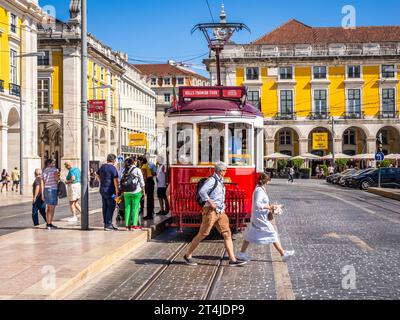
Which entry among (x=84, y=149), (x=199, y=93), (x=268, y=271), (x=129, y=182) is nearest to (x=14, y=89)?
(x=84, y=149)

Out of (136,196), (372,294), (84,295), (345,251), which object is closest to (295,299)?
(372,294)

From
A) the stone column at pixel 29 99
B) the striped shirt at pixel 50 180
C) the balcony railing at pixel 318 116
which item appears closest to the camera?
the striped shirt at pixel 50 180

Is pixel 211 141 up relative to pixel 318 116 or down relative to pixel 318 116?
down

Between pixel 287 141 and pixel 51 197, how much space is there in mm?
61076

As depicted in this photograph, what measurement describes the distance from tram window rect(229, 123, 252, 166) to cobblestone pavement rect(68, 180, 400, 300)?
1770 millimetres

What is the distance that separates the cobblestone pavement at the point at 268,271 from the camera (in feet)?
25.9

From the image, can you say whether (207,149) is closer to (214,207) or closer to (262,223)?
(262,223)

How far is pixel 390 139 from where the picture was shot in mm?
71688

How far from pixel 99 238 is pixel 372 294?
20.6 feet

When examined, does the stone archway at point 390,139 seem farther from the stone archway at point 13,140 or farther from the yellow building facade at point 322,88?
the stone archway at point 13,140

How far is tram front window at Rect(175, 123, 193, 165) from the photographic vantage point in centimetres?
1375

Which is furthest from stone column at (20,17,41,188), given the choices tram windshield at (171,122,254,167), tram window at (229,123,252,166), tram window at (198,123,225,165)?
tram window at (229,123,252,166)

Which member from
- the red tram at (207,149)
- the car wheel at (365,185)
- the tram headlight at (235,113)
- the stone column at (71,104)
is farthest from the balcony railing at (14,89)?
the tram headlight at (235,113)

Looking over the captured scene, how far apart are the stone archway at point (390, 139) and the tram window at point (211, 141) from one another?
197ft
